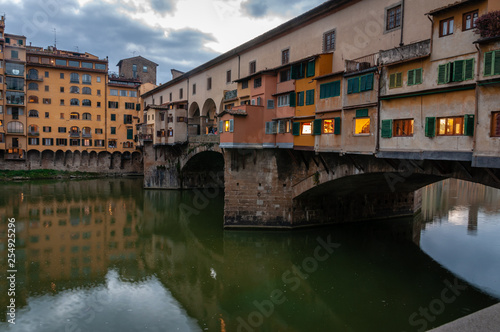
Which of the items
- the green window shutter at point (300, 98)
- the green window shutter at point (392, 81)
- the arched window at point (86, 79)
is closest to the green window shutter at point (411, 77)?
the green window shutter at point (392, 81)

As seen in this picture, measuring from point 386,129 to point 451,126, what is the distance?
105 inches

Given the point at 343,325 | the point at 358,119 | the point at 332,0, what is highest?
the point at 332,0

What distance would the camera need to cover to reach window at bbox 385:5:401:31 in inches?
608

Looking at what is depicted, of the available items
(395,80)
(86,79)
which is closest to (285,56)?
(395,80)

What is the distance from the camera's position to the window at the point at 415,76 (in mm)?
12711

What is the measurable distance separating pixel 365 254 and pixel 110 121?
51112 millimetres

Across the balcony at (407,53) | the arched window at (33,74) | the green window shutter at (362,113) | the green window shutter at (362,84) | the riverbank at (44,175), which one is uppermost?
the arched window at (33,74)

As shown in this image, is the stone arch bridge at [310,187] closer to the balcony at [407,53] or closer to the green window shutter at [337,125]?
the green window shutter at [337,125]

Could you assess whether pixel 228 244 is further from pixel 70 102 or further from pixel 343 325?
pixel 70 102

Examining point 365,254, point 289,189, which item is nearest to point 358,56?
point 289,189

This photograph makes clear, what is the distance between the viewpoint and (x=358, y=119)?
15742mm

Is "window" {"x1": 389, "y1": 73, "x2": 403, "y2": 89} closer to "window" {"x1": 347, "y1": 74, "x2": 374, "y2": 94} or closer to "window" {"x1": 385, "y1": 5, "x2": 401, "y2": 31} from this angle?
"window" {"x1": 347, "y1": 74, "x2": 374, "y2": 94}

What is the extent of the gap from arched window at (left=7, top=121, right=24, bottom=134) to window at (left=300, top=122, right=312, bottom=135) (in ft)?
159

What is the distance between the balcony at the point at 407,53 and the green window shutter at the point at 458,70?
114 cm
